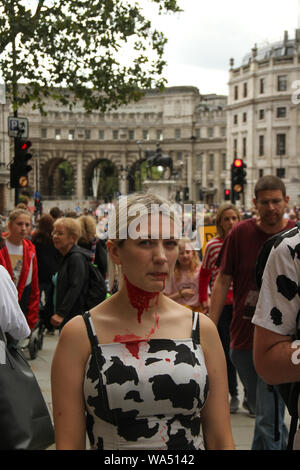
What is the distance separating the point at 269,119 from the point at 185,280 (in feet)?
224

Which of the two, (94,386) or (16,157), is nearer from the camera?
(94,386)

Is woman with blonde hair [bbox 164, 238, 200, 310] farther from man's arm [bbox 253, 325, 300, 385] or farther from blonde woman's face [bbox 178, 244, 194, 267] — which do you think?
man's arm [bbox 253, 325, 300, 385]

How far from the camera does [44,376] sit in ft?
23.8

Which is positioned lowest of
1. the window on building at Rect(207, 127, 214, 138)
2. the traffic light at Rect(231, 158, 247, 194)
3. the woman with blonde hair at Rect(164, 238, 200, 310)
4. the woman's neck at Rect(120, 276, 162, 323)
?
the woman with blonde hair at Rect(164, 238, 200, 310)

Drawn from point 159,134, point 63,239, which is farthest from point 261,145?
point 63,239

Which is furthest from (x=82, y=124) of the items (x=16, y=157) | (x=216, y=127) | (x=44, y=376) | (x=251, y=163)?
(x=44, y=376)

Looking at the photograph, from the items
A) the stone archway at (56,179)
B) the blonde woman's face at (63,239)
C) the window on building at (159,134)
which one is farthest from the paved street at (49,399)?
the window on building at (159,134)

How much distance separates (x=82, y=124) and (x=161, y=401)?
92132 millimetres

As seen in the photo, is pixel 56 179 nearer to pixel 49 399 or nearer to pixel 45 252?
pixel 45 252

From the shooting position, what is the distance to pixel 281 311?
225cm

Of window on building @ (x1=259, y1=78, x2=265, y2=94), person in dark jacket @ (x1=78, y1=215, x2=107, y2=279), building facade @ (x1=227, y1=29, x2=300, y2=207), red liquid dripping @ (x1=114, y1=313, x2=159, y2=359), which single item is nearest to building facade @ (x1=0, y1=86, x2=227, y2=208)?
building facade @ (x1=227, y1=29, x2=300, y2=207)

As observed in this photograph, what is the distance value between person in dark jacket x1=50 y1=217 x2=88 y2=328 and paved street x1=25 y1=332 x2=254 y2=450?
38.1 inches

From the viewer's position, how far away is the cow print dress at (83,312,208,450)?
207 cm

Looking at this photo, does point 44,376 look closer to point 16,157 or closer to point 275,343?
point 275,343
